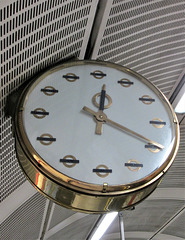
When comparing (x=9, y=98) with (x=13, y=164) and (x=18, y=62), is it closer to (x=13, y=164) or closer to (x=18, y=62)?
(x=18, y=62)

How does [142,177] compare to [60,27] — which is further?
[60,27]

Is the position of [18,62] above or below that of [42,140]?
above

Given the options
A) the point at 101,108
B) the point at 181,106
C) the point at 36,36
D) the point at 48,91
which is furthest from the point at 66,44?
the point at 181,106

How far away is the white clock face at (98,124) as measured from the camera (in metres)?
2.14

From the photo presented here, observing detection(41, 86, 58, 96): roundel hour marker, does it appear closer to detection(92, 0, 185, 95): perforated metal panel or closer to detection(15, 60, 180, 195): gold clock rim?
detection(15, 60, 180, 195): gold clock rim

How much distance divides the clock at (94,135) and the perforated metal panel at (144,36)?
360 mm

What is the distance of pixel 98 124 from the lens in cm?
229

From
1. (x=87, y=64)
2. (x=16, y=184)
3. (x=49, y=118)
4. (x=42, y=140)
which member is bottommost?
(x=42, y=140)

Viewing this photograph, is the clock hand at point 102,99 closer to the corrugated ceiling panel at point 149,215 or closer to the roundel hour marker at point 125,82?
the roundel hour marker at point 125,82

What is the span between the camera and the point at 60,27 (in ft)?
8.13

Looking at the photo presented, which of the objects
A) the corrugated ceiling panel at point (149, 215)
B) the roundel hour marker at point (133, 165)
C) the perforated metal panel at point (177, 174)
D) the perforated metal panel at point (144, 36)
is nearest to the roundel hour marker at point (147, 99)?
the roundel hour marker at point (133, 165)

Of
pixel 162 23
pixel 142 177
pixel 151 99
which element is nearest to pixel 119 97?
pixel 151 99

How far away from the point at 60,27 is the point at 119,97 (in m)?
0.59

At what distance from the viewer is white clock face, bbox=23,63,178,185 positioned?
214cm
